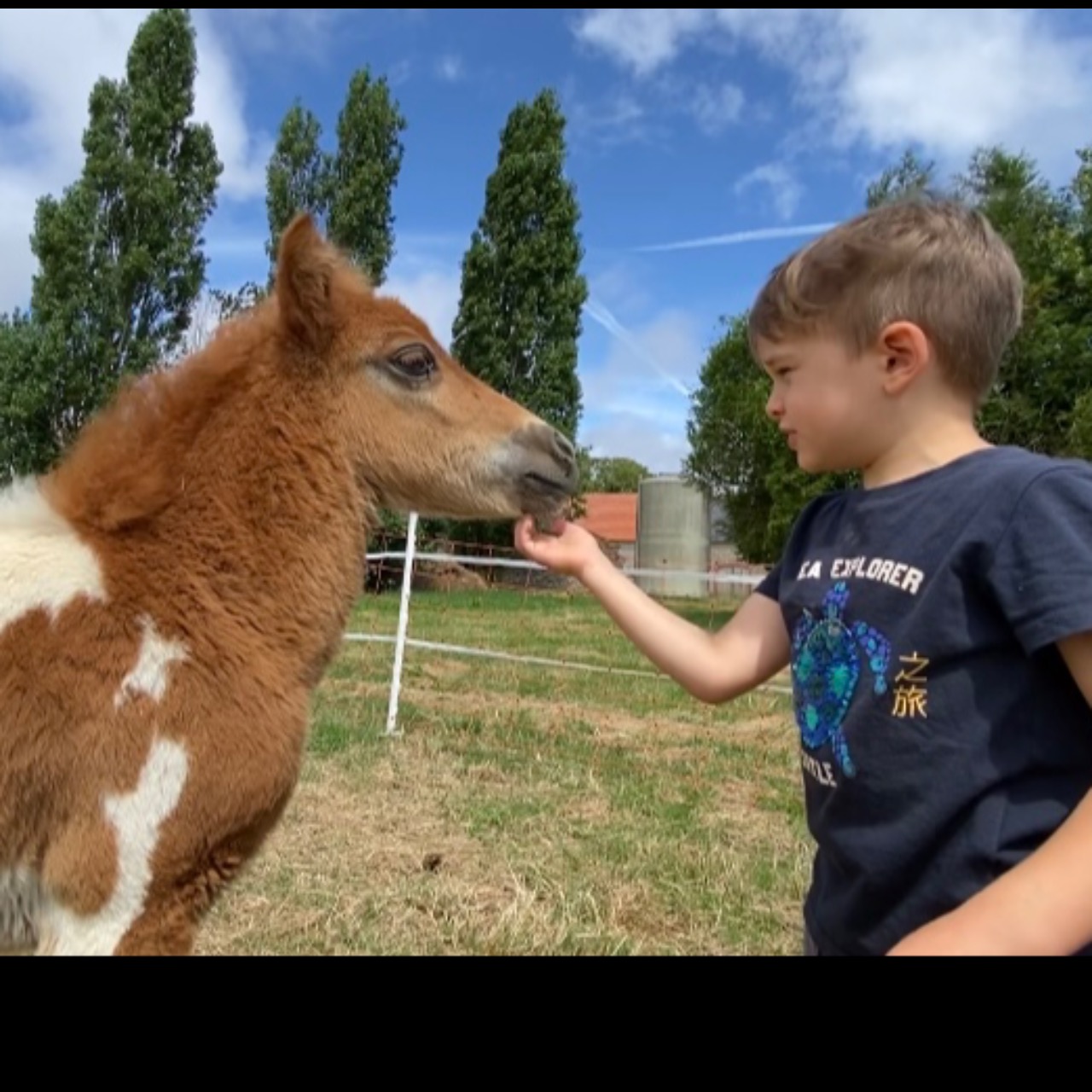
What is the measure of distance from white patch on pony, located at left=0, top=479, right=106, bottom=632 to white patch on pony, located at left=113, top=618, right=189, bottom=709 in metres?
0.15

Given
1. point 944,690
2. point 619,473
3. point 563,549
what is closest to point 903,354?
point 944,690

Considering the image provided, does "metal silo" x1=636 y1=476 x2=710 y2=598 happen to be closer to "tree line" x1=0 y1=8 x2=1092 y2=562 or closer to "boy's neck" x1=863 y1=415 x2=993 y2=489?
"tree line" x1=0 y1=8 x2=1092 y2=562

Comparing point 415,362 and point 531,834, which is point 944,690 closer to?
point 415,362

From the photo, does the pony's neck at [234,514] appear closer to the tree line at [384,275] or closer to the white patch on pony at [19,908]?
the white patch on pony at [19,908]

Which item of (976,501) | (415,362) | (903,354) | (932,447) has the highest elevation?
(415,362)

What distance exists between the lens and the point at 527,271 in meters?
29.6

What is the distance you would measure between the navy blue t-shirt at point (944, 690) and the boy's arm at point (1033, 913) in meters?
0.23

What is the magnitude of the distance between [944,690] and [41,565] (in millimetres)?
1924

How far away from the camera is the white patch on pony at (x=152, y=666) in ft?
6.73

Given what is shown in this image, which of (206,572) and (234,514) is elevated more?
(234,514)

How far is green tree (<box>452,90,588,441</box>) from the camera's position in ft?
96.5

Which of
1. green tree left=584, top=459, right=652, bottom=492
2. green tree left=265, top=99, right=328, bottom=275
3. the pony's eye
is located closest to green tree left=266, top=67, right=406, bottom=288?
green tree left=265, top=99, right=328, bottom=275

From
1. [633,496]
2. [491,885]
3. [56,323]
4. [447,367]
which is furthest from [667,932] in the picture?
[633,496]
